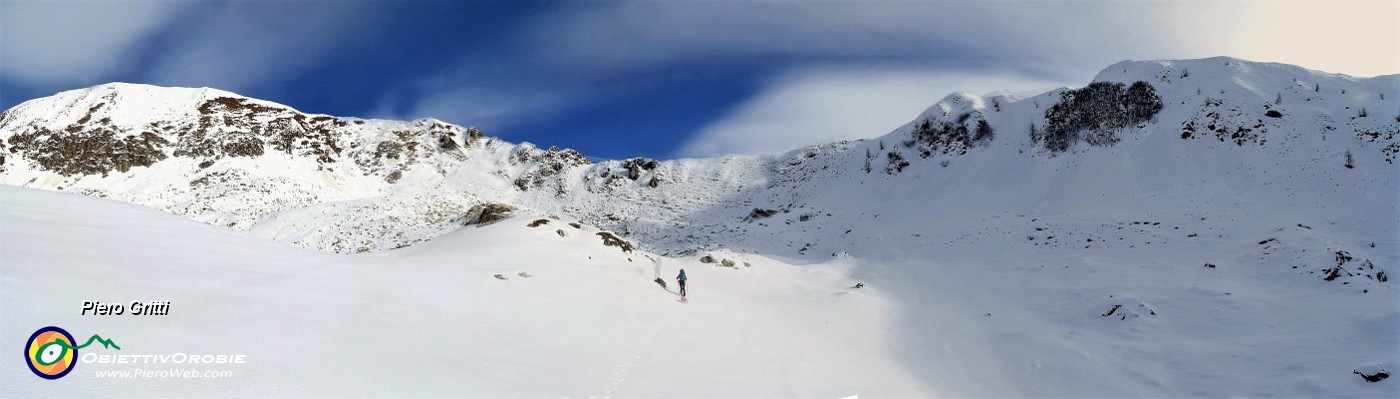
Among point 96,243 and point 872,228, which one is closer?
point 96,243

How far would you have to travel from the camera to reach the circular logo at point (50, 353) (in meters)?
4.11

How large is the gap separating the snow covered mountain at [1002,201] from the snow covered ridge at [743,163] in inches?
10.2

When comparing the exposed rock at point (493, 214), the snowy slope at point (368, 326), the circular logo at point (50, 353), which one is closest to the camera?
the circular logo at point (50, 353)

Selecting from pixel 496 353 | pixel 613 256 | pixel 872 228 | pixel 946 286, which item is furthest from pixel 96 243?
pixel 872 228

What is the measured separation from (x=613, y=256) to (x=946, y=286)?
13.9 m

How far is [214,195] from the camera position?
43906 millimetres

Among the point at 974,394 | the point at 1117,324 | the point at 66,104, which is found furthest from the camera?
the point at 66,104

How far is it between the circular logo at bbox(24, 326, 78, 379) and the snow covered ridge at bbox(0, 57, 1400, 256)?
29.3 meters

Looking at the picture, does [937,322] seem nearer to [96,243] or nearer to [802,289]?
[802,289]

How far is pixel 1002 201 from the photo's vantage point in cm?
3741

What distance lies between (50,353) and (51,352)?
0.8 inches

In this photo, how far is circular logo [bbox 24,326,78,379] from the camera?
13.5 feet

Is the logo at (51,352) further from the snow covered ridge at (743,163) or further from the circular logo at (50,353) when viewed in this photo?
the snow covered ridge at (743,163)

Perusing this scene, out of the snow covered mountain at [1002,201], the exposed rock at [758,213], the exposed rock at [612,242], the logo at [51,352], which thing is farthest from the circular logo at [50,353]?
the exposed rock at [758,213]
